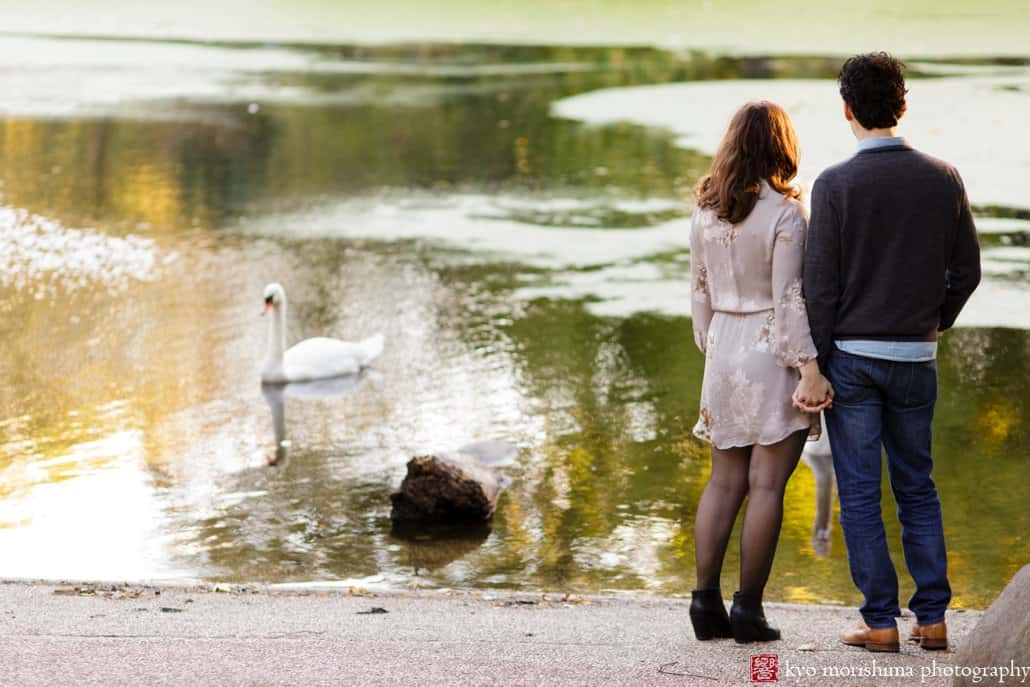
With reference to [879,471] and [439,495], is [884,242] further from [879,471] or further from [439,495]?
[439,495]

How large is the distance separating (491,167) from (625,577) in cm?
1252

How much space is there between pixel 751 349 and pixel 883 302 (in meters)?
0.41

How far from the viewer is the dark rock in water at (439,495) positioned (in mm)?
7629

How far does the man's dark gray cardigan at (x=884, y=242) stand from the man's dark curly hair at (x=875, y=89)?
9 cm

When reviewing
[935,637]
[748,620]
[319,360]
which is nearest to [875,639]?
[935,637]

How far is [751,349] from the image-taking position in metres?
4.57

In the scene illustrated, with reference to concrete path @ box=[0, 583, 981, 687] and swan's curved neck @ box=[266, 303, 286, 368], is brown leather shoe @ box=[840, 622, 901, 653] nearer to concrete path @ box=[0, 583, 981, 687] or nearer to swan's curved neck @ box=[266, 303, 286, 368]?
concrete path @ box=[0, 583, 981, 687]

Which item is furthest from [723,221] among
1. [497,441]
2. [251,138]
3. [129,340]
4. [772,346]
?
[251,138]

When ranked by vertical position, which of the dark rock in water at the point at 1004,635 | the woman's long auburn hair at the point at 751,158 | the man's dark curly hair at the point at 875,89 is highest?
the man's dark curly hair at the point at 875,89

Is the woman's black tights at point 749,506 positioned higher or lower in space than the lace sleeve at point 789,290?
lower

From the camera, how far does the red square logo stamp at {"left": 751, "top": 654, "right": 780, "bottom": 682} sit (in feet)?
14.0

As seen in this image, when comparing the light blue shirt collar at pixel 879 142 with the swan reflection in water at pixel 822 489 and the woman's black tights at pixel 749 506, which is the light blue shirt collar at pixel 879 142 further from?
the swan reflection in water at pixel 822 489

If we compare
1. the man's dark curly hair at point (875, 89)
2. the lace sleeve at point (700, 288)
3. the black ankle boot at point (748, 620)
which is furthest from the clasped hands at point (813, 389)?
the man's dark curly hair at point (875, 89)

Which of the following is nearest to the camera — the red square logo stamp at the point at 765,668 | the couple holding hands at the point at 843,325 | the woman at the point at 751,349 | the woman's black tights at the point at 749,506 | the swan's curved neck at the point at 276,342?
the red square logo stamp at the point at 765,668
